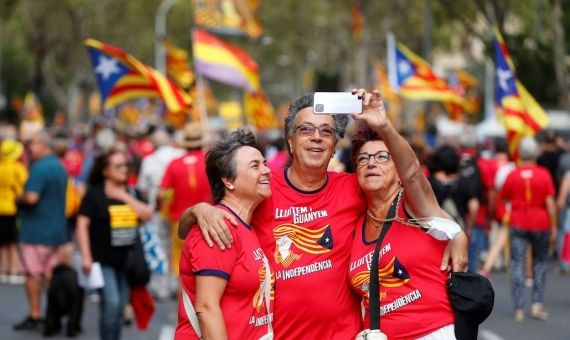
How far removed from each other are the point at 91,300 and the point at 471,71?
197 ft

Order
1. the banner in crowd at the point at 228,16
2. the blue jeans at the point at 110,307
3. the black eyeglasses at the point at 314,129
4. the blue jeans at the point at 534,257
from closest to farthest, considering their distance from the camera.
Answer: the black eyeglasses at the point at 314,129 < the blue jeans at the point at 110,307 < the blue jeans at the point at 534,257 < the banner in crowd at the point at 228,16

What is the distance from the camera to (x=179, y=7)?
2992 inches

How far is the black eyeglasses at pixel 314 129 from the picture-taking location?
588 cm

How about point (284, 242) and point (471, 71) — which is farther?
point (471, 71)

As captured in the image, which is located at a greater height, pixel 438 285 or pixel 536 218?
pixel 438 285

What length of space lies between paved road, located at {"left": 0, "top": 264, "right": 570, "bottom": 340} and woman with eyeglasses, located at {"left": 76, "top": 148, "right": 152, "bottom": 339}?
2.12 meters

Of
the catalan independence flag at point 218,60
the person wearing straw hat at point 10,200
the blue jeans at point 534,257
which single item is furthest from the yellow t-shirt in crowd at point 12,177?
the catalan independence flag at point 218,60

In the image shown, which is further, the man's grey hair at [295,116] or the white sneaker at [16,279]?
the white sneaker at [16,279]

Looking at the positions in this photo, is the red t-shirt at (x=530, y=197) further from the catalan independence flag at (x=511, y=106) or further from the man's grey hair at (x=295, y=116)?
the man's grey hair at (x=295, y=116)

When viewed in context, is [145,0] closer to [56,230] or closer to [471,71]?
[471,71]

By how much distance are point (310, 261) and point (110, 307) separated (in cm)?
437

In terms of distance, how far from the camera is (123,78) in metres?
15.4

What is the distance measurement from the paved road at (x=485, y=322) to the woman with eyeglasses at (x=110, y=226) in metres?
2.12

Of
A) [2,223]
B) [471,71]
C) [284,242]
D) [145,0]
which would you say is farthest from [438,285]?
[471,71]
